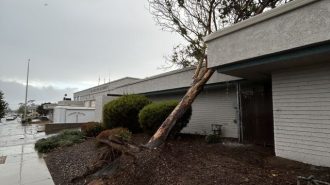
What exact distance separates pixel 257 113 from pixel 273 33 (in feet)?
12.9

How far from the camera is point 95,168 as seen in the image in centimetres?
693

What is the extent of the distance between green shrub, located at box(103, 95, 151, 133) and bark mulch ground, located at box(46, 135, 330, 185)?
482cm

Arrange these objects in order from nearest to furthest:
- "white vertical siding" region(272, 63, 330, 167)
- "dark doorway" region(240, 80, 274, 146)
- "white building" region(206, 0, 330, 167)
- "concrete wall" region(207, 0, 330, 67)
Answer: "concrete wall" region(207, 0, 330, 67)
"white building" region(206, 0, 330, 167)
"white vertical siding" region(272, 63, 330, 167)
"dark doorway" region(240, 80, 274, 146)

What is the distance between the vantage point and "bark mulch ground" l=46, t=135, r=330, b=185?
5.42m

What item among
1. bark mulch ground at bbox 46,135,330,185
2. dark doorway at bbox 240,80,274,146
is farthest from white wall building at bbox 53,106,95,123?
dark doorway at bbox 240,80,274,146

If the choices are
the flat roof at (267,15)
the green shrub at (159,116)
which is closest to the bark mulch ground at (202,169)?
the green shrub at (159,116)

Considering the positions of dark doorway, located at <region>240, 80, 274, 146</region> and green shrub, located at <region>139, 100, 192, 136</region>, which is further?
green shrub, located at <region>139, 100, 192, 136</region>

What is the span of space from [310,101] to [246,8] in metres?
6.63

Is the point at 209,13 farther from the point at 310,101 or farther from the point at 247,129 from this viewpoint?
the point at 310,101

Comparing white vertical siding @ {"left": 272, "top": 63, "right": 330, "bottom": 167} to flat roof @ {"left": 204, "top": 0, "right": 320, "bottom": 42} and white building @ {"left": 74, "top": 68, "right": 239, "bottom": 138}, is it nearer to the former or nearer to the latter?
flat roof @ {"left": 204, "top": 0, "right": 320, "bottom": 42}

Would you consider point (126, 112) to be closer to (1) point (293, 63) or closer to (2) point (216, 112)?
(2) point (216, 112)

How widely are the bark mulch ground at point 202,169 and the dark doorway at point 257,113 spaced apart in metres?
1.19

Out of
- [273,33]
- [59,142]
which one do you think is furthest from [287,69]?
[59,142]

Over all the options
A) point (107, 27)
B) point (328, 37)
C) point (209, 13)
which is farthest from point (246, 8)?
point (107, 27)
